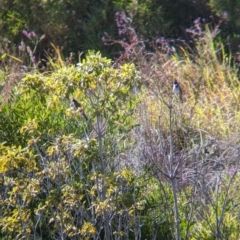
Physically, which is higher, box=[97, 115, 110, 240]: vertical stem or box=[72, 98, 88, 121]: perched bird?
box=[72, 98, 88, 121]: perched bird

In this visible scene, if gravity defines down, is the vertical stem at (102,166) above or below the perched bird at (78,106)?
below

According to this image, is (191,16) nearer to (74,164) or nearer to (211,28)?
(211,28)

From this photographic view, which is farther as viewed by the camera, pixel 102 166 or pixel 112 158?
pixel 112 158

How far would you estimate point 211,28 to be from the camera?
1008cm

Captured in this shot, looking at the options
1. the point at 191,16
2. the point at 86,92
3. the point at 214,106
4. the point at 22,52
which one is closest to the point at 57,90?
the point at 86,92

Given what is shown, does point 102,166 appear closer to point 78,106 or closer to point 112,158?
point 112,158

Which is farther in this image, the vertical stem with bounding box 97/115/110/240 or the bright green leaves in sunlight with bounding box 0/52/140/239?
the vertical stem with bounding box 97/115/110/240

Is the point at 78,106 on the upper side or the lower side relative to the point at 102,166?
upper

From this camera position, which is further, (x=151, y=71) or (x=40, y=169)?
(x=151, y=71)

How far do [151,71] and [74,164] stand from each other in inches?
138

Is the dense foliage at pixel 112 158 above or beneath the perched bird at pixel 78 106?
beneath

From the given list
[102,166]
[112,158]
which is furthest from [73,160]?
[102,166]

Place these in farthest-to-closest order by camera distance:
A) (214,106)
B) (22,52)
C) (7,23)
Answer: (7,23)
(22,52)
(214,106)

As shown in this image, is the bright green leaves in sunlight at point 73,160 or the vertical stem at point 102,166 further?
the vertical stem at point 102,166
